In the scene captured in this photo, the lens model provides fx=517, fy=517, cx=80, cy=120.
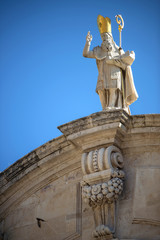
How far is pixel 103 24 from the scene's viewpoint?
10195 millimetres

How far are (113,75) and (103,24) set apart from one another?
1277mm

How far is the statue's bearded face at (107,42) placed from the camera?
9.86 m

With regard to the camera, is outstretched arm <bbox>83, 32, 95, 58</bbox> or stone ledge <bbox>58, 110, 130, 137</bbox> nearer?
stone ledge <bbox>58, 110, 130, 137</bbox>

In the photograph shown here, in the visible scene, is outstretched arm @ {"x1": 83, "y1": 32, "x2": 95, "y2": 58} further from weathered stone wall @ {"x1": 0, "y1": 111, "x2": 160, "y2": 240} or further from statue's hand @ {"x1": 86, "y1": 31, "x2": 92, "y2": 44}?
weathered stone wall @ {"x1": 0, "y1": 111, "x2": 160, "y2": 240}

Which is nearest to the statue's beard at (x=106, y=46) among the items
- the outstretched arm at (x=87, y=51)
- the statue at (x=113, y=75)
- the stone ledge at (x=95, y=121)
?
the statue at (x=113, y=75)

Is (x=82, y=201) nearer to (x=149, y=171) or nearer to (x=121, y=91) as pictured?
(x=149, y=171)

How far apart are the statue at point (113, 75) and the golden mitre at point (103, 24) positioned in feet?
0.57

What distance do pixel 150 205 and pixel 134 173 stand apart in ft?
2.05

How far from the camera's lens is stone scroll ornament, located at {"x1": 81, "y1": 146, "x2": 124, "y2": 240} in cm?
809

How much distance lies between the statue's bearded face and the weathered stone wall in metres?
1.82

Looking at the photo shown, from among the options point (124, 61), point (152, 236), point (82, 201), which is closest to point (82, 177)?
point (82, 201)

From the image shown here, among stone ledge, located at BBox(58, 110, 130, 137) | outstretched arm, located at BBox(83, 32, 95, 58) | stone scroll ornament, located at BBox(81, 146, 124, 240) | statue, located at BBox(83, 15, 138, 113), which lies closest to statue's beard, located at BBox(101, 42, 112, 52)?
statue, located at BBox(83, 15, 138, 113)

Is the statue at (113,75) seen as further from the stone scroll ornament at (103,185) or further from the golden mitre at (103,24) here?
the stone scroll ornament at (103,185)

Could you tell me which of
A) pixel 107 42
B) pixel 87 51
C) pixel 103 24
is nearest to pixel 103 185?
pixel 87 51
